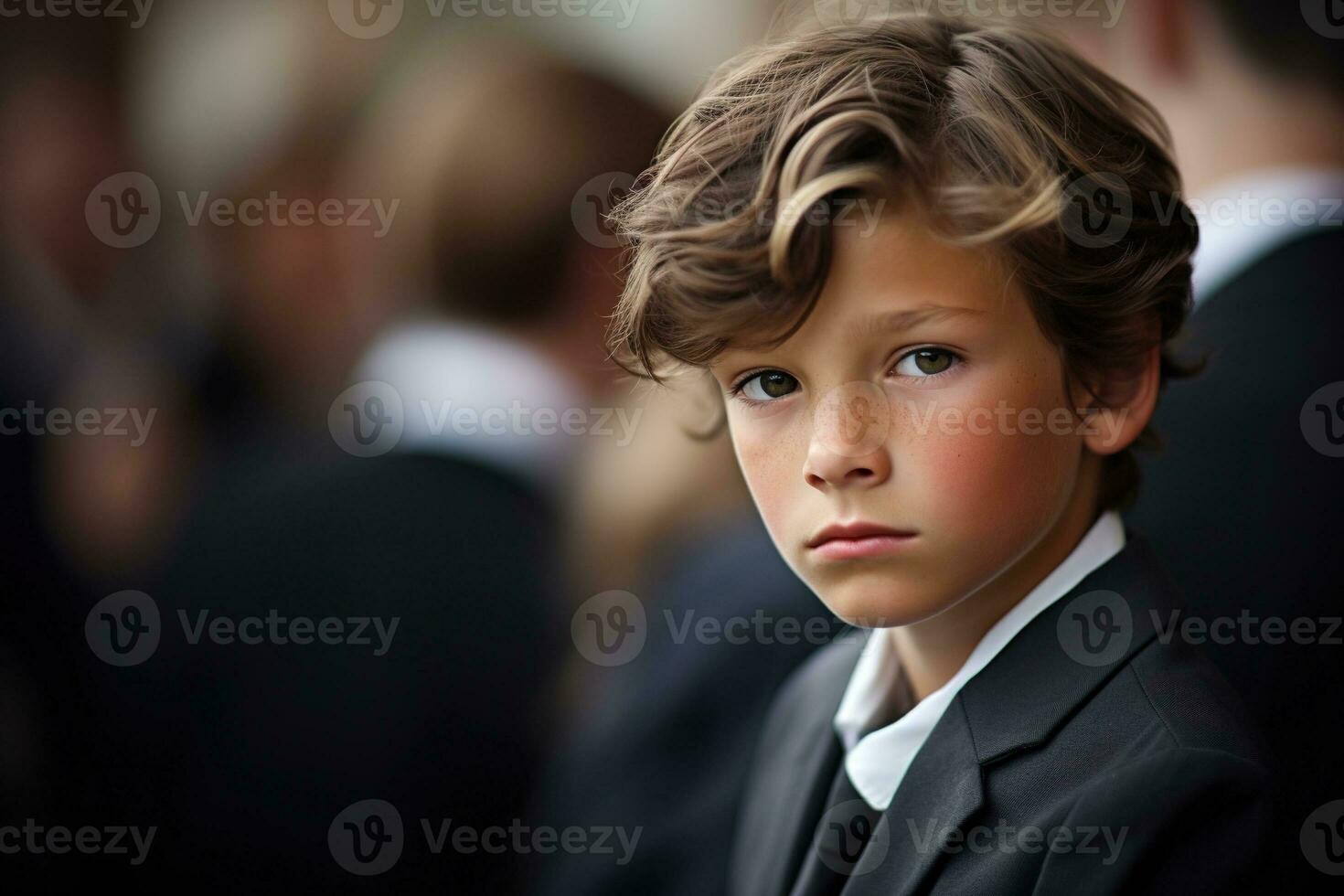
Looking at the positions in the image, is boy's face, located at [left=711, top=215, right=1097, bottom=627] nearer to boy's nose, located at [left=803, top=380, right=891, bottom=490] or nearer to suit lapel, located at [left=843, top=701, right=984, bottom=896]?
boy's nose, located at [left=803, top=380, right=891, bottom=490]

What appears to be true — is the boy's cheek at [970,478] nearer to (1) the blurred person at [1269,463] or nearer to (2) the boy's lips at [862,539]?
(2) the boy's lips at [862,539]

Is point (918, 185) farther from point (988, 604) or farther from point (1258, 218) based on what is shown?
point (1258, 218)

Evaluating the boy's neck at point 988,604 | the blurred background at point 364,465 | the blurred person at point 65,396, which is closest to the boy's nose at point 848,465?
the boy's neck at point 988,604

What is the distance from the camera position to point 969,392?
79cm

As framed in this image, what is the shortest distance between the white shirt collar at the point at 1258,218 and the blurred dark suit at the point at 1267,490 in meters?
0.02

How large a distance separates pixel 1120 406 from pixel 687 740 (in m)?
0.67

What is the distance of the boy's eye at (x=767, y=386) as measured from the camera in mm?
849

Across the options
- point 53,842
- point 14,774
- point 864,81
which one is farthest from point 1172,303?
point 14,774

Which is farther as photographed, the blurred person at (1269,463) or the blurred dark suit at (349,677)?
the blurred dark suit at (349,677)

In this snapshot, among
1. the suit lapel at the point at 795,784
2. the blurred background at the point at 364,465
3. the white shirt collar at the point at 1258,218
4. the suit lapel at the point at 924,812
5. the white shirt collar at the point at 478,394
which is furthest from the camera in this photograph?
the white shirt collar at the point at 478,394

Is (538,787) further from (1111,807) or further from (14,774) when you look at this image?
(1111,807)

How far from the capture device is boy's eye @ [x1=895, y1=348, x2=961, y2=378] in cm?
79

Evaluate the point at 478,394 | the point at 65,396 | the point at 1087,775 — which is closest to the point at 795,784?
the point at 1087,775

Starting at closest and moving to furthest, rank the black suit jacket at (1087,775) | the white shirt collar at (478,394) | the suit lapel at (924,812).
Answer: the black suit jacket at (1087,775)
the suit lapel at (924,812)
the white shirt collar at (478,394)
